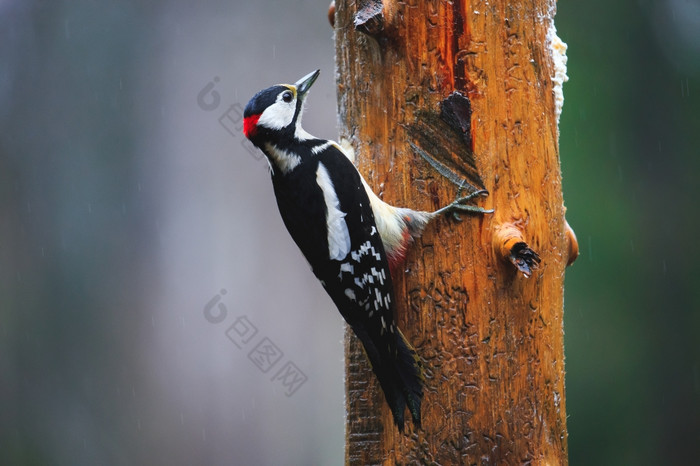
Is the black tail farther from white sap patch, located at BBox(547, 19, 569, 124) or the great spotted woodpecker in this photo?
white sap patch, located at BBox(547, 19, 569, 124)

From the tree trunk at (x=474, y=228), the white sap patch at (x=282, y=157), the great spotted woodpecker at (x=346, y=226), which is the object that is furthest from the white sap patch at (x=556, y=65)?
the white sap patch at (x=282, y=157)

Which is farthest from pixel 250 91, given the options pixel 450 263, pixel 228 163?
pixel 450 263

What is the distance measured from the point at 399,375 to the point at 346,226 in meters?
0.52

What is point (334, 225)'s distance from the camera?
236 centimetres

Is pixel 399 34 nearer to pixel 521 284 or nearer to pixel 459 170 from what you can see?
pixel 459 170

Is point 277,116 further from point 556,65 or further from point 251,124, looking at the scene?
point 556,65

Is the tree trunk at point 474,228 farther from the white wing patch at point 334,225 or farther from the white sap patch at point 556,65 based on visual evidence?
the white wing patch at point 334,225

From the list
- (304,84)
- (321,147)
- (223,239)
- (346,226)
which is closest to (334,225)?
(346,226)

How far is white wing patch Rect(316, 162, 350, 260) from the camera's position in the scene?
2.33m

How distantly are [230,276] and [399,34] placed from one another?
3444 mm

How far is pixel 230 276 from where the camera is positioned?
17.6ft

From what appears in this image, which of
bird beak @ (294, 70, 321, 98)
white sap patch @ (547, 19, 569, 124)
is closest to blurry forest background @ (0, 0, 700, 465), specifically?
bird beak @ (294, 70, 321, 98)

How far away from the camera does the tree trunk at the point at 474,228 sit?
6.87 ft

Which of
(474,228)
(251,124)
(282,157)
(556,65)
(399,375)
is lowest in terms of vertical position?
(399,375)
